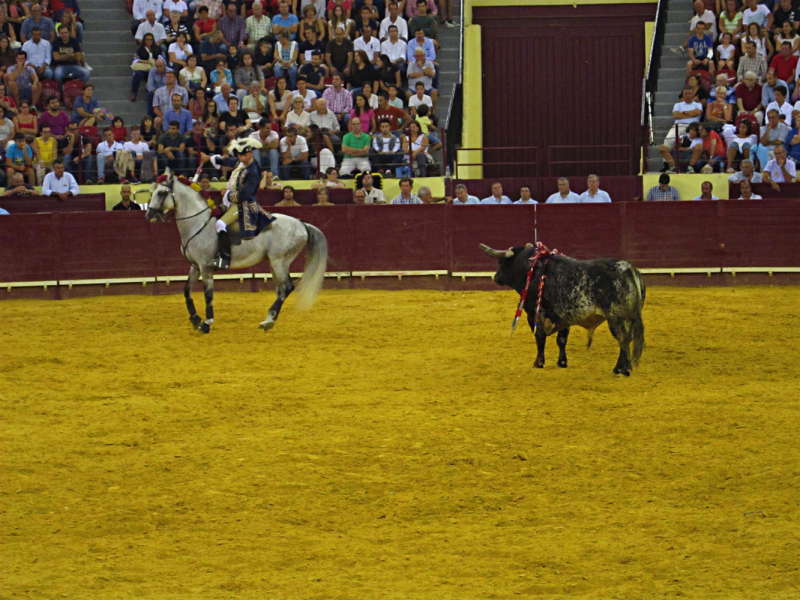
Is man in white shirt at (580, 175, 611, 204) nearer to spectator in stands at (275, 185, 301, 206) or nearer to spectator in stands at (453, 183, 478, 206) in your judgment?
spectator in stands at (453, 183, 478, 206)

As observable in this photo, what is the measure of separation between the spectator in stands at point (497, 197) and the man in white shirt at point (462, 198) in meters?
0.17

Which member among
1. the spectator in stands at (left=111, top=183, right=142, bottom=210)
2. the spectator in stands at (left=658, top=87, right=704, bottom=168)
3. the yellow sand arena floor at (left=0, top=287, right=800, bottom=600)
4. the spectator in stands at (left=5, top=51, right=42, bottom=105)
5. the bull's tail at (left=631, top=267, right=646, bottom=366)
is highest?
the spectator in stands at (left=5, top=51, right=42, bottom=105)

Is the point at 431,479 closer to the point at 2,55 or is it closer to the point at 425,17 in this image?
the point at 425,17

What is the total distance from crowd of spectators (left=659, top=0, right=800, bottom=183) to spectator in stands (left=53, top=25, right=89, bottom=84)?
11.3 meters

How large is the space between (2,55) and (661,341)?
50.1 ft

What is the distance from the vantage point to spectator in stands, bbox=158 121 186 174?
1898 cm

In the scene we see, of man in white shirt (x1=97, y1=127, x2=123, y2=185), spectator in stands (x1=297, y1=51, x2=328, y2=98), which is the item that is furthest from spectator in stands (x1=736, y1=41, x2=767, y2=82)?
man in white shirt (x1=97, y1=127, x2=123, y2=185)

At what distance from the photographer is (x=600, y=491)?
704cm

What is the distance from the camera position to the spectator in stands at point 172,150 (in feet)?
62.3

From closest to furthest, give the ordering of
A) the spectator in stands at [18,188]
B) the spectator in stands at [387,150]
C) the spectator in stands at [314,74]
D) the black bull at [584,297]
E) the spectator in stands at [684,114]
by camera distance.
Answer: the black bull at [584,297]
the spectator in stands at [18,188]
the spectator in stands at [387,150]
the spectator in stands at [684,114]
the spectator in stands at [314,74]

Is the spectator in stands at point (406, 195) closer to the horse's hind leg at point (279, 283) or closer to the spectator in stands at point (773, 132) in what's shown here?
the horse's hind leg at point (279, 283)

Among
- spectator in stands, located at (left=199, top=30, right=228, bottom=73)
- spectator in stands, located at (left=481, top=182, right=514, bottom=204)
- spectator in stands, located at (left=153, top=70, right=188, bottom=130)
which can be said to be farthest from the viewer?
spectator in stands, located at (left=199, top=30, right=228, bottom=73)

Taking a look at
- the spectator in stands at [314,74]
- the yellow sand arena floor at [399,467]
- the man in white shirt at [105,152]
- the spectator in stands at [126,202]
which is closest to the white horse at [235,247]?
the yellow sand arena floor at [399,467]

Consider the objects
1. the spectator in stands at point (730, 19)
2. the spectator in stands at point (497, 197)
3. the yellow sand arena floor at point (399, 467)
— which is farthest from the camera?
the spectator in stands at point (730, 19)
